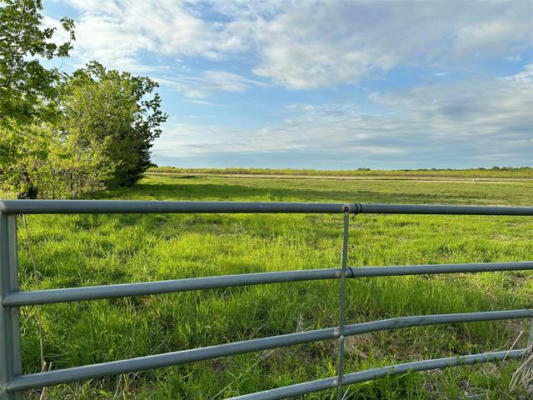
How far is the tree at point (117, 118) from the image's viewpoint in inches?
781

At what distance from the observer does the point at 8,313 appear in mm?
1261

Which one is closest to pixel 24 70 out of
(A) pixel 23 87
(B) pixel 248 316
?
(A) pixel 23 87

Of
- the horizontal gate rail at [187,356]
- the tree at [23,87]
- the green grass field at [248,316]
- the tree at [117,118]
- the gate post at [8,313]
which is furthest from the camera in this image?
the tree at [117,118]

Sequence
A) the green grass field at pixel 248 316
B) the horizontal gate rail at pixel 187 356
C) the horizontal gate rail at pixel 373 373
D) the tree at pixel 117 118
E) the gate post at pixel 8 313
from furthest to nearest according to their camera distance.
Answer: the tree at pixel 117 118
the green grass field at pixel 248 316
the horizontal gate rail at pixel 373 373
the horizontal gate rail at pixel 187 356
the gate post at pixel 8 313

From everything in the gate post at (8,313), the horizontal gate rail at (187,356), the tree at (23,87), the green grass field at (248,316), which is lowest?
the green grass field at (248,316)

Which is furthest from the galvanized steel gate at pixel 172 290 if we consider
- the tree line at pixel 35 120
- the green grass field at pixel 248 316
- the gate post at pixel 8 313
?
the tree line at pixel 35 120

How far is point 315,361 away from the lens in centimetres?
248

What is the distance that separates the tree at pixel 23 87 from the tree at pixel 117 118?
743cm

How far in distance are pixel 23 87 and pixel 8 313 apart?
36.8ft

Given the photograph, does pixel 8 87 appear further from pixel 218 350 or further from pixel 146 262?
pixel 218 350

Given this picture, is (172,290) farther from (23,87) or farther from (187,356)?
(23,87)

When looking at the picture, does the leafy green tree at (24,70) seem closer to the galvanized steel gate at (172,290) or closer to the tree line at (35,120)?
the tree line at (35,120)

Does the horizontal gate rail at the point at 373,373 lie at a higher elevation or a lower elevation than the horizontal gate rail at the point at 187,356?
lower

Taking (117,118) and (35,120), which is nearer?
(35,120)
